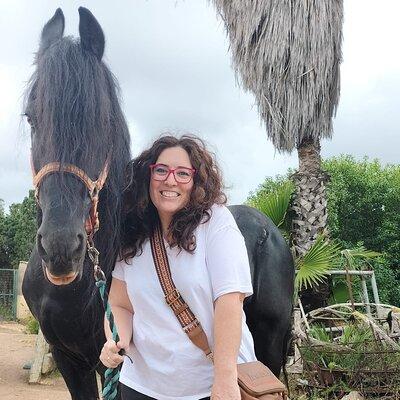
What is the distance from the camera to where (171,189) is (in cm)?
200

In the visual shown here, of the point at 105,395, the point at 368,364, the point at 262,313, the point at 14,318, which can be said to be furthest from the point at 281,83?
the point at 14,318

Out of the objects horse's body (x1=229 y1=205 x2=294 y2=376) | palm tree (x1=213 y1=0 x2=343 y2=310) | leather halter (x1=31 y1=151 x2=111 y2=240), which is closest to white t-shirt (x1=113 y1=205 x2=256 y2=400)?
leather halter (x1=31 y1=151 x2=111 y2=240)

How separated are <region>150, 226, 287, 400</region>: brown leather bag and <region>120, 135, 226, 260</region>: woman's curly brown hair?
11 centimetres

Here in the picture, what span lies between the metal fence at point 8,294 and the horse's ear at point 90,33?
17063 millimetres

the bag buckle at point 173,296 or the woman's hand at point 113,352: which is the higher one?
the bag buckle at point 173,296

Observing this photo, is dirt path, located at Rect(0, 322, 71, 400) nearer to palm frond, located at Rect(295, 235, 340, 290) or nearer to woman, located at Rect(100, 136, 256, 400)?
palm frond, located at Rect(295, 235, 340, 290)

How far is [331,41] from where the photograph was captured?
27.9 ft

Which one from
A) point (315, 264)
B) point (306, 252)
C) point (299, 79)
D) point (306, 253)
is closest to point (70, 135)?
point (315, 264)

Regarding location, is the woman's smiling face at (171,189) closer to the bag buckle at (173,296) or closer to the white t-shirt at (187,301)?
the white t-shirt at (187,301)

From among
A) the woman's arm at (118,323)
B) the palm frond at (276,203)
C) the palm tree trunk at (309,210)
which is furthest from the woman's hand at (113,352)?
the palm tree trunk at (309,210)

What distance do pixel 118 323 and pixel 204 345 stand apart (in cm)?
40

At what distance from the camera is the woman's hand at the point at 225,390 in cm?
171

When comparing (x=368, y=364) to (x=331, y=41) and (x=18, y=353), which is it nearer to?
(x=331, y=41)

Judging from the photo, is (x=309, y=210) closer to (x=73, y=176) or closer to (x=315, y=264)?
(x=315, y=264)
